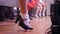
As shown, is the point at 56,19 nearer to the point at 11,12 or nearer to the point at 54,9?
the point at 54,9

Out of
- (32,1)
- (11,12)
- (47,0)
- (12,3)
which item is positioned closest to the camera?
(12,3)

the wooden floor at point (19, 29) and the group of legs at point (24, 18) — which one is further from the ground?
the group of legs at point (24, 18)

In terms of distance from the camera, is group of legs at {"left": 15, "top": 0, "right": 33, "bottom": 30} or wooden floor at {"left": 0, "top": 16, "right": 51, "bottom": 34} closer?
wooden floor at {"left": 0, "top": 16, "right": 51, "bottom": 34}

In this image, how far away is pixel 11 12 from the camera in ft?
10.9

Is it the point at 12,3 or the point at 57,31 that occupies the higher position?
the point at 12,3

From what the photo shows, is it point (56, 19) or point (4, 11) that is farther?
point (4, 11)

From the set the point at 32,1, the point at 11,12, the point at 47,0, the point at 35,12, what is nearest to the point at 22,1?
the point at 11,12

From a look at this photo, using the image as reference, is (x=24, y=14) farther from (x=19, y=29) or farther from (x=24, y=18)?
(x=19, y=29)

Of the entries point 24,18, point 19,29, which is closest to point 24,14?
point 24,18

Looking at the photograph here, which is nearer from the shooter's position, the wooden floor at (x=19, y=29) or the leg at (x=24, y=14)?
the wooden floor at (x=19, y=29)

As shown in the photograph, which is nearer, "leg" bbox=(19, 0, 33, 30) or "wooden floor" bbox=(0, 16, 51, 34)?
"wooden floor" bbox=(0, 16, 51, 34)

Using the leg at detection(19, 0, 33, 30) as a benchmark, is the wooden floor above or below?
below

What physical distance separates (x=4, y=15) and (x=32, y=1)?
47.6 inches

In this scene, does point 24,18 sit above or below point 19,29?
above
